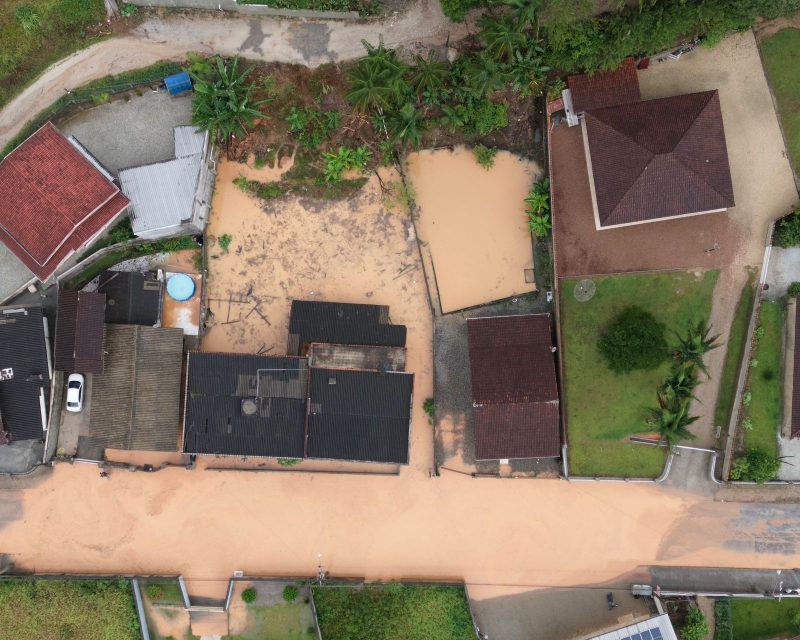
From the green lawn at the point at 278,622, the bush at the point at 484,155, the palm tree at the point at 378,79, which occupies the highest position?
the palm tree at the point at 378,79

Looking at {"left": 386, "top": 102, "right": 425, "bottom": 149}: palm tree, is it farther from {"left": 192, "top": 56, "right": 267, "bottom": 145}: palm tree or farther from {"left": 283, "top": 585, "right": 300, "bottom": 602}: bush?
{"left": 283, "top": 585, "right": 300, "bottom": 602}: bush

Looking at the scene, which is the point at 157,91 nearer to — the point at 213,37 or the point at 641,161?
the point at 213,37

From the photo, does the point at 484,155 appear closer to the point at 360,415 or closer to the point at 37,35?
the point at 360,415

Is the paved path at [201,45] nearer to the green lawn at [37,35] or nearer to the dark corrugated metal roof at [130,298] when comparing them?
the green lawn at [37,35]

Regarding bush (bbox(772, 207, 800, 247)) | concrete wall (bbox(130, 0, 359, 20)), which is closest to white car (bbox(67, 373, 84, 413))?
concrete wall (bbox(130, 0, 359, 20))

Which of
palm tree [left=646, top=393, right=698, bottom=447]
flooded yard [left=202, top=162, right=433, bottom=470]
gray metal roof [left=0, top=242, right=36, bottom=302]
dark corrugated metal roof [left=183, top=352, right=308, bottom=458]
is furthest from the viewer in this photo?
flooded yard [left=202, top=162, right=433, bottom=470]

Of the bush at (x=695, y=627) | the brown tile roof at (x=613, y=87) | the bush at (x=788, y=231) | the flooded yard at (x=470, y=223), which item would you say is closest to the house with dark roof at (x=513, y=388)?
the flooded yard at (x=470, y=223)
